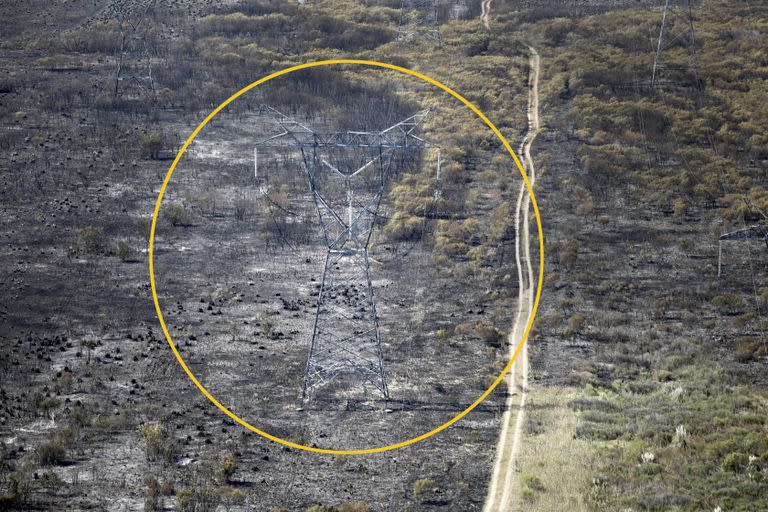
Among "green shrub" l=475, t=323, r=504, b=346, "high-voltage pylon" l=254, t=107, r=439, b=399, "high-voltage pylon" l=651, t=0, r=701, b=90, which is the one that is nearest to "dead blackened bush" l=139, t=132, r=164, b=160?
"high-voltage pylon" l=254, t=107, r=439, b=399

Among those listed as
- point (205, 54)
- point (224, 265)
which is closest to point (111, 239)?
point (224, 265)

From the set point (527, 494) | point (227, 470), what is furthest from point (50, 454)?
point (527, 494)

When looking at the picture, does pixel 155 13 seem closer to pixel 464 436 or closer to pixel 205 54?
pixel 205 54

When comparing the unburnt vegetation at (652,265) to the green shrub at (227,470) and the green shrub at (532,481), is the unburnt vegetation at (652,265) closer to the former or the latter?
the green shrub at (532,481)

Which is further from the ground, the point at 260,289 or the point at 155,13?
the point at 155,13

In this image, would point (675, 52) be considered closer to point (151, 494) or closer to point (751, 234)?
point (751, 234)
